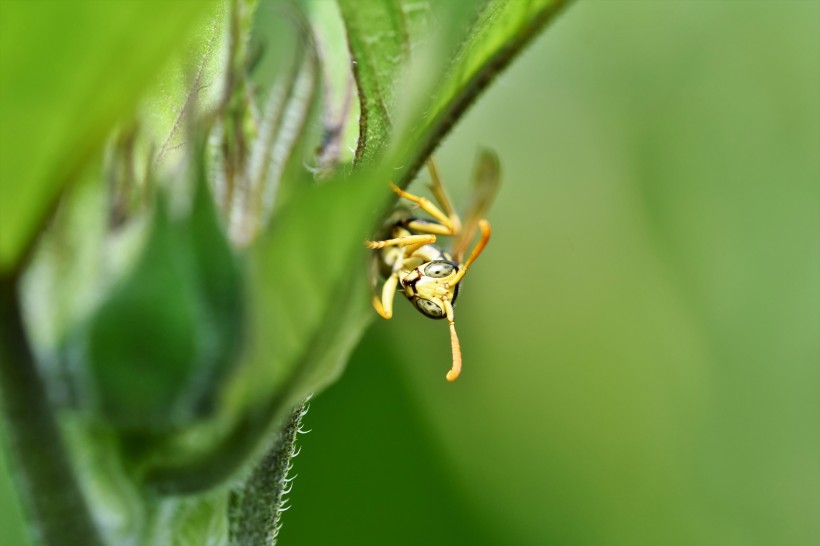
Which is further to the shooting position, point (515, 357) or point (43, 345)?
point (515, 357)

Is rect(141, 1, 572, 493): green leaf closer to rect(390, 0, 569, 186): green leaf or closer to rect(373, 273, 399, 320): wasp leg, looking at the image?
rect(390, 0, 569, 186): green leaf

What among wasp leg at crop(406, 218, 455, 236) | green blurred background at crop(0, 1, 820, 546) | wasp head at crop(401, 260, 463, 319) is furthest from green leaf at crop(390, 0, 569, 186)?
green blurred background at crop(0, 1, 820, 546)

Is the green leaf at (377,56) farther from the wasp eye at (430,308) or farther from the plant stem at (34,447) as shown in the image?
the wasp eye at (430,308)

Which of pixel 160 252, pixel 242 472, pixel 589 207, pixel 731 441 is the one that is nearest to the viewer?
pixel 160 252

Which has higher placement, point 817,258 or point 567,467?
point 817,258

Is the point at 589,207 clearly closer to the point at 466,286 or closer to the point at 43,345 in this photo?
the point at 466,286

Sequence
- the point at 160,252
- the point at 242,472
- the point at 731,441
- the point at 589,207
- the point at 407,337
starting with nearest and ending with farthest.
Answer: the point at 160,252, the point at 242,472, the point at 407,337, the point at 731,441, the point at 589,207

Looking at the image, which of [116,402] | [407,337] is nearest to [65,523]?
[116,402]
